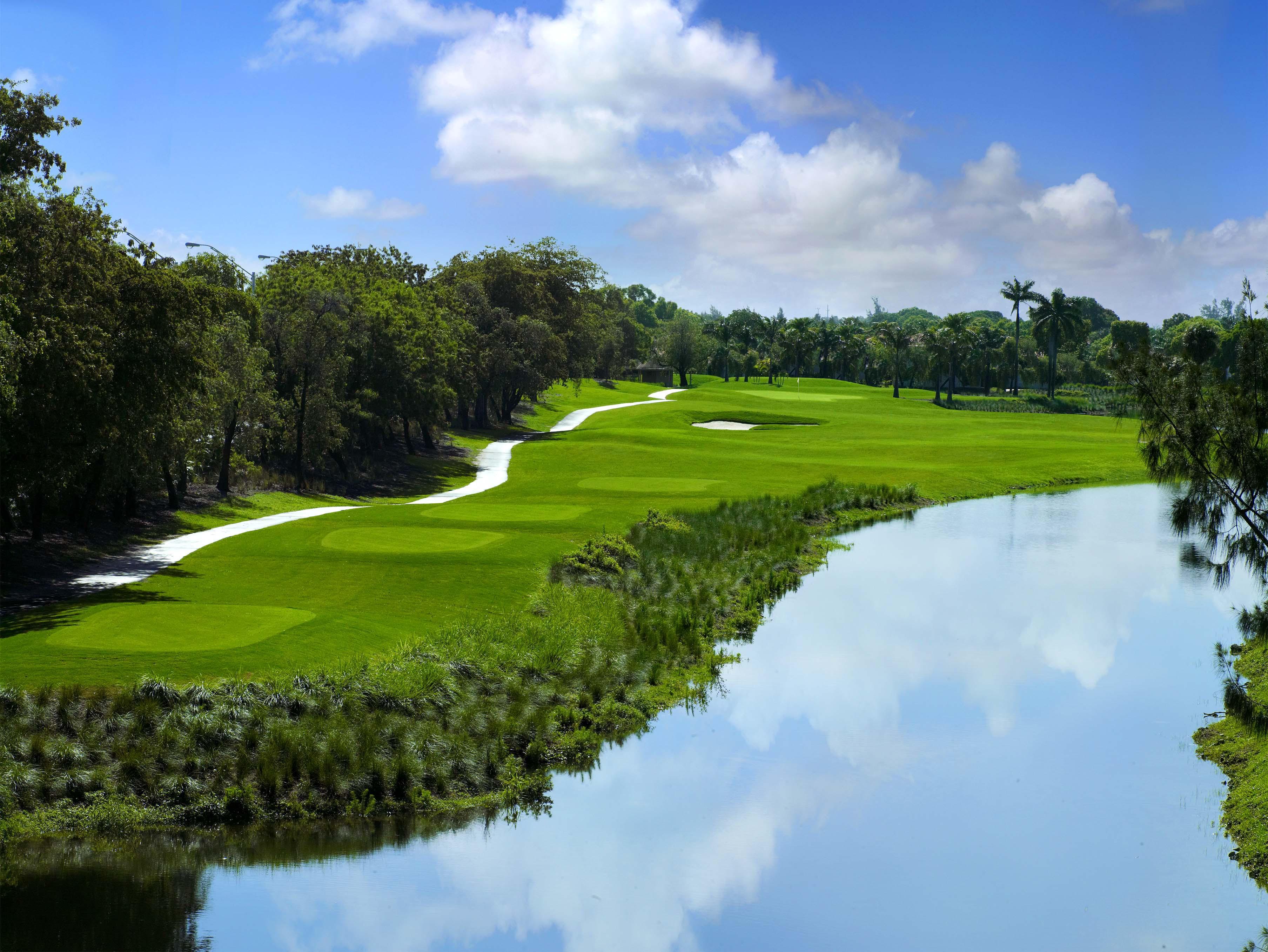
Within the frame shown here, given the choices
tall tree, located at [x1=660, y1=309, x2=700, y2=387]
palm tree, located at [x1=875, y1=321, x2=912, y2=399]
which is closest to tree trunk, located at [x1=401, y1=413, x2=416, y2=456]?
palm tree, located at [x1=875, y1=321, x2=912, y2=399]

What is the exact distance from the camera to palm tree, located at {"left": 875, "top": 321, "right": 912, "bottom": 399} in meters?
130

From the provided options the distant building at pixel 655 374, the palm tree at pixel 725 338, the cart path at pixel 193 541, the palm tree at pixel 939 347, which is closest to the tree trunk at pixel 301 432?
the cart path at pixel 193 541

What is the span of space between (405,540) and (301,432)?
17.9m

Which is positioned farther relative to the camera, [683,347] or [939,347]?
[683,347]

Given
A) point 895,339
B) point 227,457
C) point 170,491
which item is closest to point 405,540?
point 170,491

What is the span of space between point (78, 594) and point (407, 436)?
38587mm

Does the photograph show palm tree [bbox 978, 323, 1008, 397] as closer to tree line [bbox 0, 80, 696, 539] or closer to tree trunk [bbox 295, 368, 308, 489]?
tree line [bbox 0, 80, 696, 539]

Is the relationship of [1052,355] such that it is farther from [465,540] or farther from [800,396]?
[465,540]

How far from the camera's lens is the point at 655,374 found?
162m

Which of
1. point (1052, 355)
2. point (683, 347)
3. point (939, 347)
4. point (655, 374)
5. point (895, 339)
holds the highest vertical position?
point (895, 339)

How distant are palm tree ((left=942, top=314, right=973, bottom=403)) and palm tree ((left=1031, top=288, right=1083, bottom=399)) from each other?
9.20 m

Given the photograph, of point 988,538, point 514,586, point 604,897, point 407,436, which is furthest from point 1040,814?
point 407,436

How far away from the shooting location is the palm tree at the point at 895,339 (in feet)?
427

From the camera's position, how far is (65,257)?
78.2 feet
